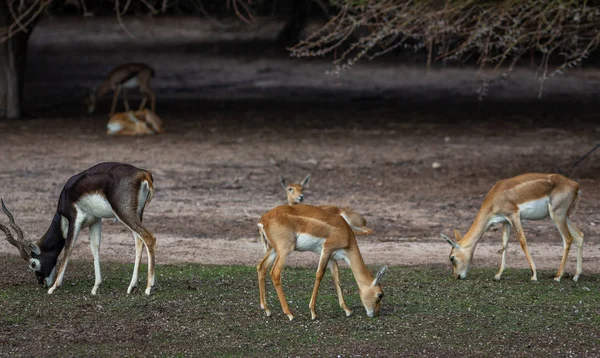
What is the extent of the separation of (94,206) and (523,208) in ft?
12.2

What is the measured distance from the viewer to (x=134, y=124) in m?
17.4

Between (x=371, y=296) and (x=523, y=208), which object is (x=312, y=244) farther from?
(x=523, y=208)

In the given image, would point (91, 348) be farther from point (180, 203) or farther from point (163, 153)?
point (163, 153)

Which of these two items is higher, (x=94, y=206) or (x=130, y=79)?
(x=94, y=206)

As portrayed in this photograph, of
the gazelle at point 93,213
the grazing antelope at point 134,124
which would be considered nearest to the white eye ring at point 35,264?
the gazelle at point 93,213

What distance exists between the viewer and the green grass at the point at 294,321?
657 cm

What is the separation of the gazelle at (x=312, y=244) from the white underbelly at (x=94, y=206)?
56.3 inches

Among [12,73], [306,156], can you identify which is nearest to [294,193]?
[306,156]

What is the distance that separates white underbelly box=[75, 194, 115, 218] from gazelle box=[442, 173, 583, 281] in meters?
3.01

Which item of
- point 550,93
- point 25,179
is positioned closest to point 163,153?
point 25,179

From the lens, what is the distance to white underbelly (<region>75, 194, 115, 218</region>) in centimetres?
773

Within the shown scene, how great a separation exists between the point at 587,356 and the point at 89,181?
3984 mm

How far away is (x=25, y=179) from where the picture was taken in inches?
535

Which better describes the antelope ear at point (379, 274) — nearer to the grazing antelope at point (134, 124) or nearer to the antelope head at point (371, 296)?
the antelope head at point (371, 296)
